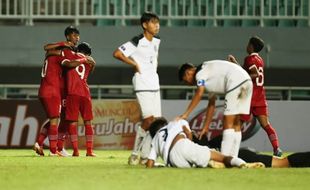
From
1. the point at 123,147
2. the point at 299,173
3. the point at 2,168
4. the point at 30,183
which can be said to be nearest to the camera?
the point at 30,183

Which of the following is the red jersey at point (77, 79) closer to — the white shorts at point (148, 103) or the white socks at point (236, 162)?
the white shorts at point (148, 103)

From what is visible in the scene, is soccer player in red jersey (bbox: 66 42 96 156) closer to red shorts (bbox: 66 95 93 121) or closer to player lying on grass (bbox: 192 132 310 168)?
red shorts (bbox: 66 95 93 121)

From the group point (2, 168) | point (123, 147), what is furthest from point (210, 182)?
point (123, 147)

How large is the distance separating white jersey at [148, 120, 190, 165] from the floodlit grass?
280 mm

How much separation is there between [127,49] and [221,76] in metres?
1.50

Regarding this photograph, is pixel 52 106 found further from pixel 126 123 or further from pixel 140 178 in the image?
pixel 140 178

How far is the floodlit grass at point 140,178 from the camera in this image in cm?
1050

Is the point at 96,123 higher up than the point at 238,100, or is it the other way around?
the point at 238,100

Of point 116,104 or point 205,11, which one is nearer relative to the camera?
point 116,104

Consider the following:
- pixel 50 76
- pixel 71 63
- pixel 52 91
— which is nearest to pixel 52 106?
pixel 52 91

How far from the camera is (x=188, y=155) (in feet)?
42.5

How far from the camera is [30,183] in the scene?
10.9 meters

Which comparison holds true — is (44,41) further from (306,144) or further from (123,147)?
(306,144)

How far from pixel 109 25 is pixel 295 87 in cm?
446
